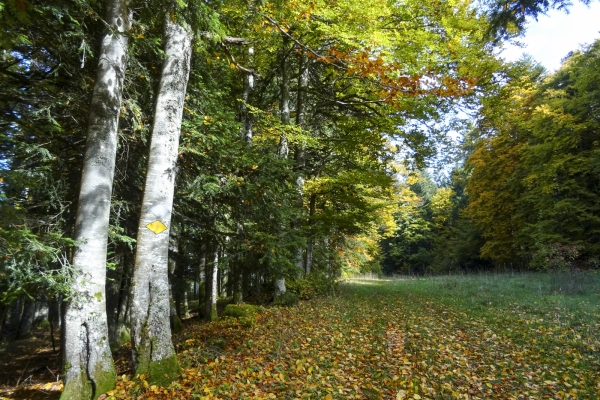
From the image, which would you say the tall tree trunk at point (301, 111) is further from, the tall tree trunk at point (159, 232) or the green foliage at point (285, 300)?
the tall tree trunk at point (159, 232)

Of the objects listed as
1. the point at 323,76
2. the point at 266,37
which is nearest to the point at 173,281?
the point at 266,37

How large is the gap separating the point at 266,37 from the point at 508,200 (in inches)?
803

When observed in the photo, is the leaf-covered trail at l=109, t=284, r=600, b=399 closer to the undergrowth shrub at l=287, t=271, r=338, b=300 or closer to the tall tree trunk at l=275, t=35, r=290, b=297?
the tall tree trunk at l=275, t=35, r=290, b=297

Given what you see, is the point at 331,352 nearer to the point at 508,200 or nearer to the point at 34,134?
the point at 34,134

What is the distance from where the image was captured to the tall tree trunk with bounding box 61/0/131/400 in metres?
4.30

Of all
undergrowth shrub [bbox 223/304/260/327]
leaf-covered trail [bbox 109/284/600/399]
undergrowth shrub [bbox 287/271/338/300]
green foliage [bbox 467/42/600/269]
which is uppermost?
green foliage [bbox 467/42/600/269]

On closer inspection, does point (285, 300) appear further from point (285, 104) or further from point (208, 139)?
point (285, 104)

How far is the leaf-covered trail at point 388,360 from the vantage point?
14.6ft

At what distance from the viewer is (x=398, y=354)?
5.85m

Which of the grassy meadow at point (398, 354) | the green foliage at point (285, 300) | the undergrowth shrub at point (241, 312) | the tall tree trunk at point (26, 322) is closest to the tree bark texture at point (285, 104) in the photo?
the green foliage at point (285, 300)

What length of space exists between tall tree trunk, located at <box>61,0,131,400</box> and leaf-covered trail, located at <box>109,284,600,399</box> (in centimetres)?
48

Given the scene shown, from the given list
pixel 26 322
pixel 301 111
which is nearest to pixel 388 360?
pixel 301 111

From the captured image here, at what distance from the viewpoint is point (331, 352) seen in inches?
236

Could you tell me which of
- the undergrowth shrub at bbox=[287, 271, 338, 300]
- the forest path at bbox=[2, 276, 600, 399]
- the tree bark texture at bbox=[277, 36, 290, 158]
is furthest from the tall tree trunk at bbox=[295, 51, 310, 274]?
the forest path at bbox=[2, 276, 600, 399]
